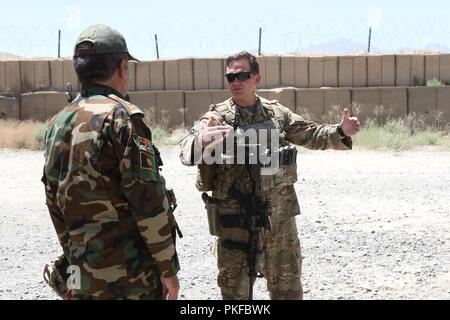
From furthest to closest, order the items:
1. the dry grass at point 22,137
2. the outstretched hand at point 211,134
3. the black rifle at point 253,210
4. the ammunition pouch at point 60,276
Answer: the dry grass at point 22,137 → the black rifle at point 253,210 → the outstretched hand at point 211,134 → the ammunition pouch at point 60,276

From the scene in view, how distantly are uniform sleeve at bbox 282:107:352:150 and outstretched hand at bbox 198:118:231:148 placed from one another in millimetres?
627

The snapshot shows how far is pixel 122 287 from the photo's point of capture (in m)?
2.19

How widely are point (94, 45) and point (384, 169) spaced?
8.00m

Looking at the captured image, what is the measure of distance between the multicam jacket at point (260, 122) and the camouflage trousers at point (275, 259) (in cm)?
11

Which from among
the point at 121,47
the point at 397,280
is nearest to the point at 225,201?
the point at 121,47

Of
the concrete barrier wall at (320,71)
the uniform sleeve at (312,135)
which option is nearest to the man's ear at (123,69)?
the uniform sleeve at (312,135)

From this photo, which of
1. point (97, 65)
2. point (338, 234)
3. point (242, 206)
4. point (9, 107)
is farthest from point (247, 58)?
point (9, 107)

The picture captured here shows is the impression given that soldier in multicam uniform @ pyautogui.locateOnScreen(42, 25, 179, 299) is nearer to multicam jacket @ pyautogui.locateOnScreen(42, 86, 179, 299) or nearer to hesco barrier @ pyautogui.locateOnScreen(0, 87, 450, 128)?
multicam jacket @ pyautogui.locateOnScreen(42, 86, 179, 299)

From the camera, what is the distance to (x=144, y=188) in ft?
6.95

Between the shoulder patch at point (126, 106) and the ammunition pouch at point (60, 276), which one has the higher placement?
the shoulder patch at point (126, 106)

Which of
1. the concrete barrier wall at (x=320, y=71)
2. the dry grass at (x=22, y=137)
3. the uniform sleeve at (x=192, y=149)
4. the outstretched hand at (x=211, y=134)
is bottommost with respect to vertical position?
the dry grass at (x=22, y=137)

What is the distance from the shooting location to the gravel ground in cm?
433

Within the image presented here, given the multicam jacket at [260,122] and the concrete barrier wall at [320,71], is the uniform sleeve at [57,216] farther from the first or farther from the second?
the concrete barrier wall at [320,71]

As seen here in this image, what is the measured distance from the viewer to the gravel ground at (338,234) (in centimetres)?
433
